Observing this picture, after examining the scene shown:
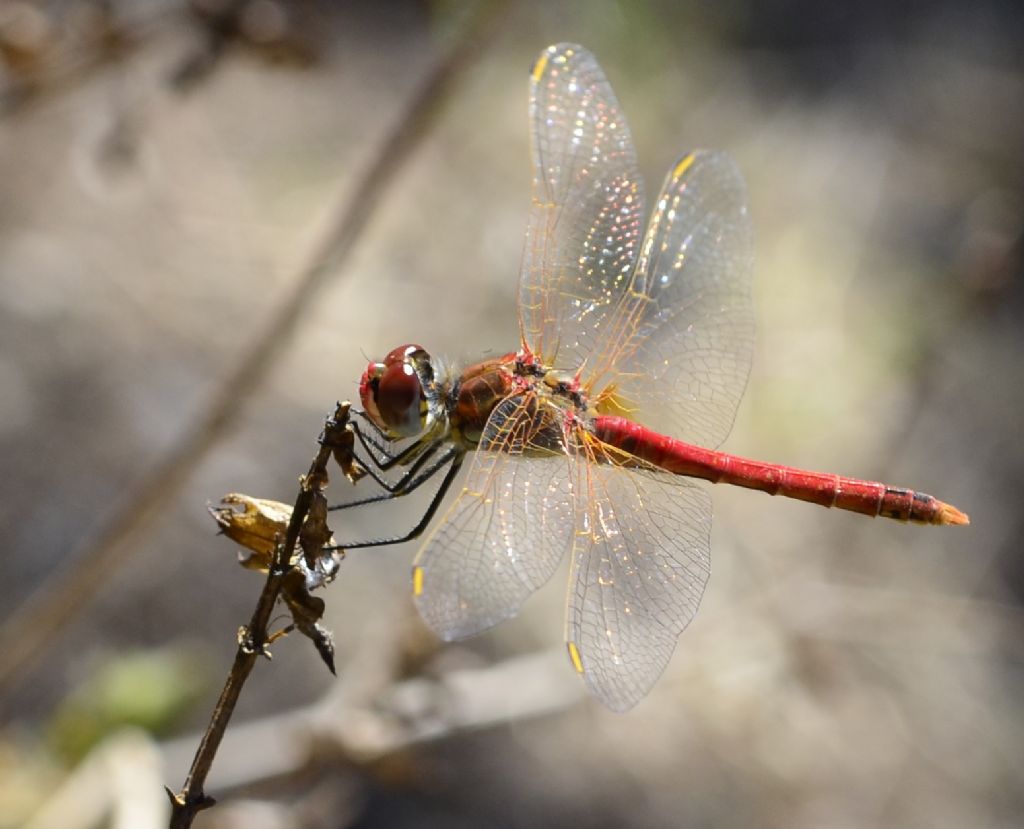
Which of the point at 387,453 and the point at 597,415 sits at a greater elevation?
the point at 597,415

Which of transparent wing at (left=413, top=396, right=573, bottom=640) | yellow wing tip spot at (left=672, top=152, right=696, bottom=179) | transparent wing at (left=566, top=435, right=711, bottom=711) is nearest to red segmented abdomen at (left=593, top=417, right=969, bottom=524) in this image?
transparent wing at (left=566, top=435, right=711, bottom=711)

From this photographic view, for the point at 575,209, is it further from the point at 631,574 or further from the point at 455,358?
the point at 631,574

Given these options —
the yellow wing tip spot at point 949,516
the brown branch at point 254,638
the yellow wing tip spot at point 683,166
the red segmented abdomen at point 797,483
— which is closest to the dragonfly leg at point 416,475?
the red segmented abdomen at point 797,483

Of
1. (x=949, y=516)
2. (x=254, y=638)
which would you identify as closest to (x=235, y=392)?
(x=254, y=638)

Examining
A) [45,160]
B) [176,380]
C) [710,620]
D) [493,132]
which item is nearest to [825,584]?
[710,620]

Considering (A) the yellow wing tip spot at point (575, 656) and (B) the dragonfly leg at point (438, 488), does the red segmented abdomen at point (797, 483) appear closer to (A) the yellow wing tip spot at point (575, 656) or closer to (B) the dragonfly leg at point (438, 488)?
(B) the dragonfly leg at point (438, 488)

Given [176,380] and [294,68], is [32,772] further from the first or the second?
[294,68]
